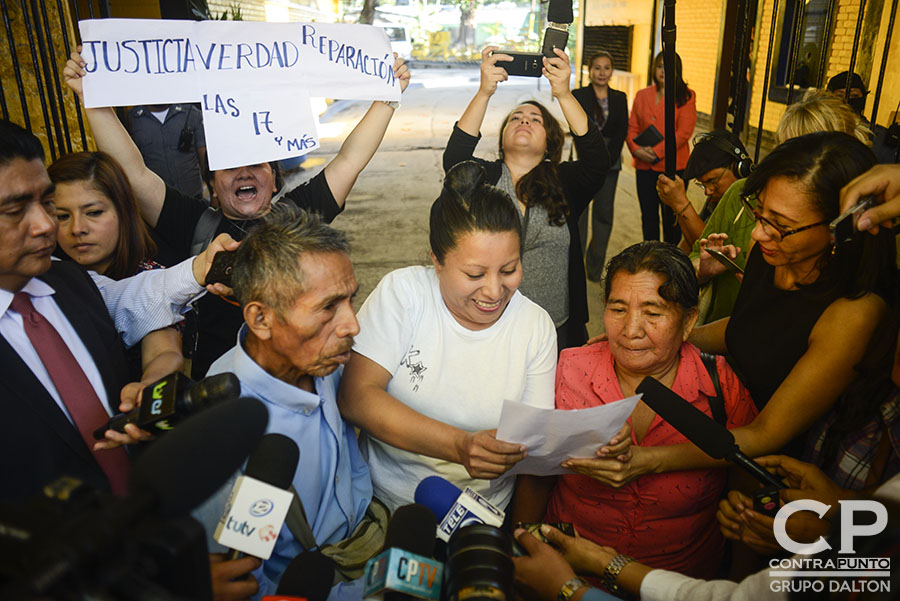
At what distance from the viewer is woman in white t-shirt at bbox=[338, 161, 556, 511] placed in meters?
1.79

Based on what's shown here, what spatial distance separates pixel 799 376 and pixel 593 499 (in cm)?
69

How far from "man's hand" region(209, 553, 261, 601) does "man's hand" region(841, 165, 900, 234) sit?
1540 mm

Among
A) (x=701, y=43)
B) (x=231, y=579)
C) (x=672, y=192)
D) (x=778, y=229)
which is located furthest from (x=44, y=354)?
(x=701, y=43)

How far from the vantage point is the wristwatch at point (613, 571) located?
1.59 meters

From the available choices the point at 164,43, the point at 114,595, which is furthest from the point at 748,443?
the point at 164,43

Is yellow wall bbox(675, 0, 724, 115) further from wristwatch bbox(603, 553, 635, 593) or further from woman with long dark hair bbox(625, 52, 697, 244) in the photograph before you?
wristwatch bbox(603, 553, 635, 593)

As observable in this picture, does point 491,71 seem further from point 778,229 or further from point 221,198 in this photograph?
point 778,229

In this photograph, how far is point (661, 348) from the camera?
6.08ft

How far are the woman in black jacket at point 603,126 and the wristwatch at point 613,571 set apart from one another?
4.25 m

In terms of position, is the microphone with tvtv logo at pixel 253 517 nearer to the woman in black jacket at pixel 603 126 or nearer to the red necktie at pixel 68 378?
the red necktie at pixel 68 378

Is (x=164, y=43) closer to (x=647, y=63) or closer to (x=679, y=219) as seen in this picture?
(x=679, y=219)

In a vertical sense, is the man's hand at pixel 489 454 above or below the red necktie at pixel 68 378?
below

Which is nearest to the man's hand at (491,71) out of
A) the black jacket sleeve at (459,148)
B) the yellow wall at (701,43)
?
the black jacket sleeve at (459,148)

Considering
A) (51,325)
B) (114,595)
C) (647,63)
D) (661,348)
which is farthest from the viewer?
(647,63)
